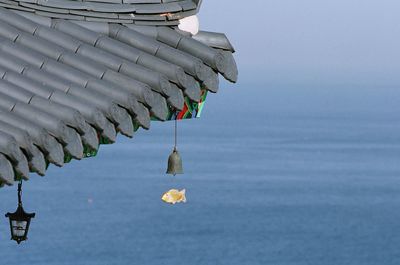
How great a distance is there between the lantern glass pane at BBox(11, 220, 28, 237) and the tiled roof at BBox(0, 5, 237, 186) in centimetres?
269

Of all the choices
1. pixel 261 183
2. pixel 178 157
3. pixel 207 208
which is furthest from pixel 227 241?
pixel 178 157

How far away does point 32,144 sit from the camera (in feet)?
→ 30.8

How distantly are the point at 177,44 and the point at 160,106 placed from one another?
113cm

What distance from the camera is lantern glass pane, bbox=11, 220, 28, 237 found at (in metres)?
13.7

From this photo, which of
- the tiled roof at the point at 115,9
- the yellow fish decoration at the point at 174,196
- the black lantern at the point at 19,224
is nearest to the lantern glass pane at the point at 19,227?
the black lantern at the point at 19,224

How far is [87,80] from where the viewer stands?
10.6m

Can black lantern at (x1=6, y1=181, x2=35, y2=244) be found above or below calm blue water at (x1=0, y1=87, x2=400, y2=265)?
below

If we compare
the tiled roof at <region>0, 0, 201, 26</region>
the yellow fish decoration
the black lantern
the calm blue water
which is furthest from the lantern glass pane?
the calm blue water

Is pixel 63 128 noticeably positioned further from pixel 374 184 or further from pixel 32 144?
pixel 374 184

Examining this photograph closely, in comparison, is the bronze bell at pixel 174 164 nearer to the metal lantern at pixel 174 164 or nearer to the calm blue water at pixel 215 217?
the metal lantern at pixel 174 164

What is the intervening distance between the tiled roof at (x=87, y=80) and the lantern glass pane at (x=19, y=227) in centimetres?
269

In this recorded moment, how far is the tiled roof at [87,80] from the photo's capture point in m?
9.54

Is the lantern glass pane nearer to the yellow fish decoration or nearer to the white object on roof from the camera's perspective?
the yellow fish decoration

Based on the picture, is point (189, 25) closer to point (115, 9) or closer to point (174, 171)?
point (115, 9)
